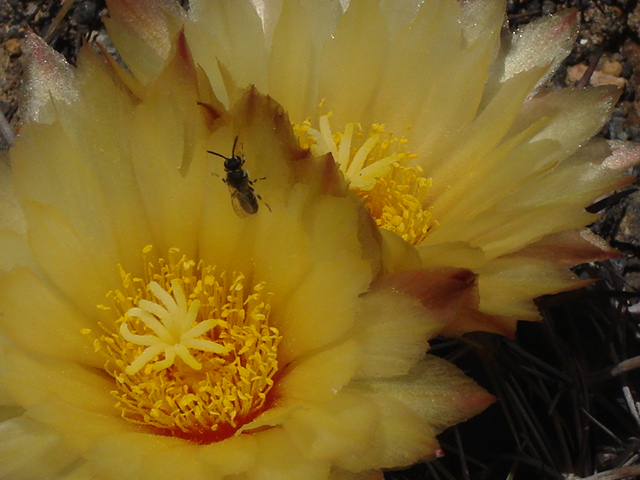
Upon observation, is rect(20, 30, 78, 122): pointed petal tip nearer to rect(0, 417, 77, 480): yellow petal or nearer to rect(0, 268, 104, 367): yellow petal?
rect(0, 268, 104, 367): yellow petal

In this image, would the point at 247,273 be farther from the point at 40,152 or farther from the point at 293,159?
the point at 40,152

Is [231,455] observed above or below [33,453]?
below

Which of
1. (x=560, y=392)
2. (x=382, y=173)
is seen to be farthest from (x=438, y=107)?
(x=560, y=392)

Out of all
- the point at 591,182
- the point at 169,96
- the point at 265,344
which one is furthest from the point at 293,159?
the point at 591,182

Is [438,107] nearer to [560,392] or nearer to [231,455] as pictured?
[560,392]

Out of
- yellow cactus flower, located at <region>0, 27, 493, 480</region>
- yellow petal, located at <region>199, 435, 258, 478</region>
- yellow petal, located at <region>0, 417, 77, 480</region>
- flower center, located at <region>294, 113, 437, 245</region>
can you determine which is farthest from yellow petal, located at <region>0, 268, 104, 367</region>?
flower center, located at <region>294, 113, 437, 245</region>

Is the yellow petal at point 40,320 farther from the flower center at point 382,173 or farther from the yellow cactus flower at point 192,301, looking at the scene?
Result: the flower center at point 382,173

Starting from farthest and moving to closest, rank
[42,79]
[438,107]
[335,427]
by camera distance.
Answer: [438,107] < [42,79] < [335,427]

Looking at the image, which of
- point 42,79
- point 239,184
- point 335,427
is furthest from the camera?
point 42,79
